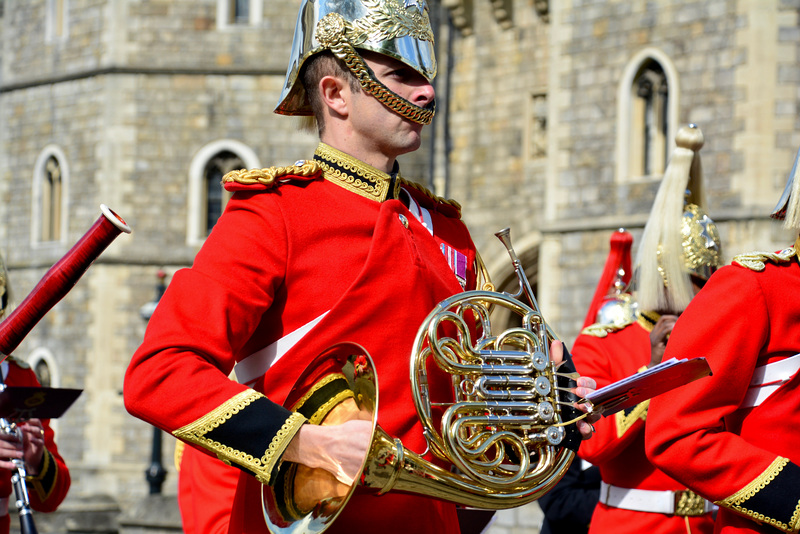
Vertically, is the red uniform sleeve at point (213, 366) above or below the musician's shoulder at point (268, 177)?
below

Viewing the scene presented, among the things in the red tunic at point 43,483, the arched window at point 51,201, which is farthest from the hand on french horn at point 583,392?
the arched window at point 51,201

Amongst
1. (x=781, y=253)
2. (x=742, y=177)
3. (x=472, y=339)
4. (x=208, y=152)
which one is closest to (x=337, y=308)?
(x=472, y=339)

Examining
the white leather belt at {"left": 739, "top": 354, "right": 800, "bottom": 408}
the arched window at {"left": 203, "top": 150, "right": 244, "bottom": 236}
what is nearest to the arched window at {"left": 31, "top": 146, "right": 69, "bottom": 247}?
the arched window at {"left": 203, "top": 150, "right": 244, "bottom": 236}

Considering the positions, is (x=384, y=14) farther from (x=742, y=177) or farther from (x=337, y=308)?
(x=742, y=177)

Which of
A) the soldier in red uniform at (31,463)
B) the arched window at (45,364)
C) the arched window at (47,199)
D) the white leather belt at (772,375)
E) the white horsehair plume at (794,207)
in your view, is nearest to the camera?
the white leather belt at (772,375)

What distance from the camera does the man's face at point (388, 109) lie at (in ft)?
9.50

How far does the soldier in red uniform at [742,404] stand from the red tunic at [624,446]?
1363mm

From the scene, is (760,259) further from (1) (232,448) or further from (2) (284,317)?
(1) (232,448)

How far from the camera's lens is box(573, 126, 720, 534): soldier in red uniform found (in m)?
4.58

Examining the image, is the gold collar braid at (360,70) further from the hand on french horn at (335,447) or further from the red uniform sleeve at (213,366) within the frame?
the hand on french horn at (335,447)

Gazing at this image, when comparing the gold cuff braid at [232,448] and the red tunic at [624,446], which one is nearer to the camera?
the gold cuff braid at [232,448]

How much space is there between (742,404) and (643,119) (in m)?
13.3

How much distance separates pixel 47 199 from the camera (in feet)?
71.6

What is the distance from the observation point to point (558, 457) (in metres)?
2.74
